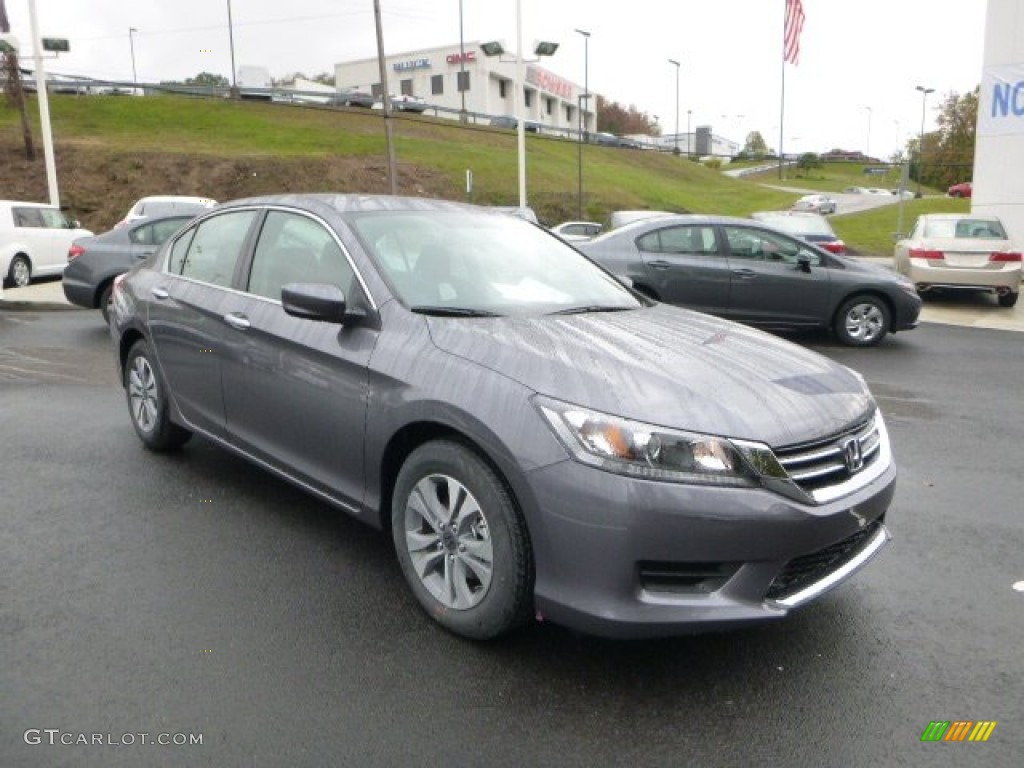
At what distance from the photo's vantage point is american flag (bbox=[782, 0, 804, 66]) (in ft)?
103

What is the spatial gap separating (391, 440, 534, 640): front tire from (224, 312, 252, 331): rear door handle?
50.6 inches

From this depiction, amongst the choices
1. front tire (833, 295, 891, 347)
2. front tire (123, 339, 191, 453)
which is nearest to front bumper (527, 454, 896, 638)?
front tire (123, 339, 191, 453)

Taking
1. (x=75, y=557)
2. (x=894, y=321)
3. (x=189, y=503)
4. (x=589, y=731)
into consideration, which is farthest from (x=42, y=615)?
(x=894, y=321)

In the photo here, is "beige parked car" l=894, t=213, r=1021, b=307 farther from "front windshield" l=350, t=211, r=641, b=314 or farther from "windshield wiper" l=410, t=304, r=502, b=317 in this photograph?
"windshield wiper" l=410, t=304, r=502, b=317

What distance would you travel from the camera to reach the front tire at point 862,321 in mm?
10289

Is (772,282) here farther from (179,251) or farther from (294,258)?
(294,258)

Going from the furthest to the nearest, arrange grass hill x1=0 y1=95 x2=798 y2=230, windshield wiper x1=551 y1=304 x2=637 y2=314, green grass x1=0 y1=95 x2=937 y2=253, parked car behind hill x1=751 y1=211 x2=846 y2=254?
green grass x1=0 y1=95 x2=937 y2=253
grass hill x1=0 y1=95 x2=798 y2=230
parked car behind hill x1=751 y1=211 x2=846 y2=254
windshield wiper x1=551 y1=304 x2=637 y2=314

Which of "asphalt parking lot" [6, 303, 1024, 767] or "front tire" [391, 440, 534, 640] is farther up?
"front tire" [391, 440, 534, 640]

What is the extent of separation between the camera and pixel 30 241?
15617 millimetres

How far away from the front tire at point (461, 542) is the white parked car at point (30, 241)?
525 inches

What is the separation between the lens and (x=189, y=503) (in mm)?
4555

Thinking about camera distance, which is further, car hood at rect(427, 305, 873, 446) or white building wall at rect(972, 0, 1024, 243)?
white building wall at rect(972, 0, 1024, 243)

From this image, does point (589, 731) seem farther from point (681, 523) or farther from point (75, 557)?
point (75, 557)

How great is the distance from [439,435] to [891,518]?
102 inches
